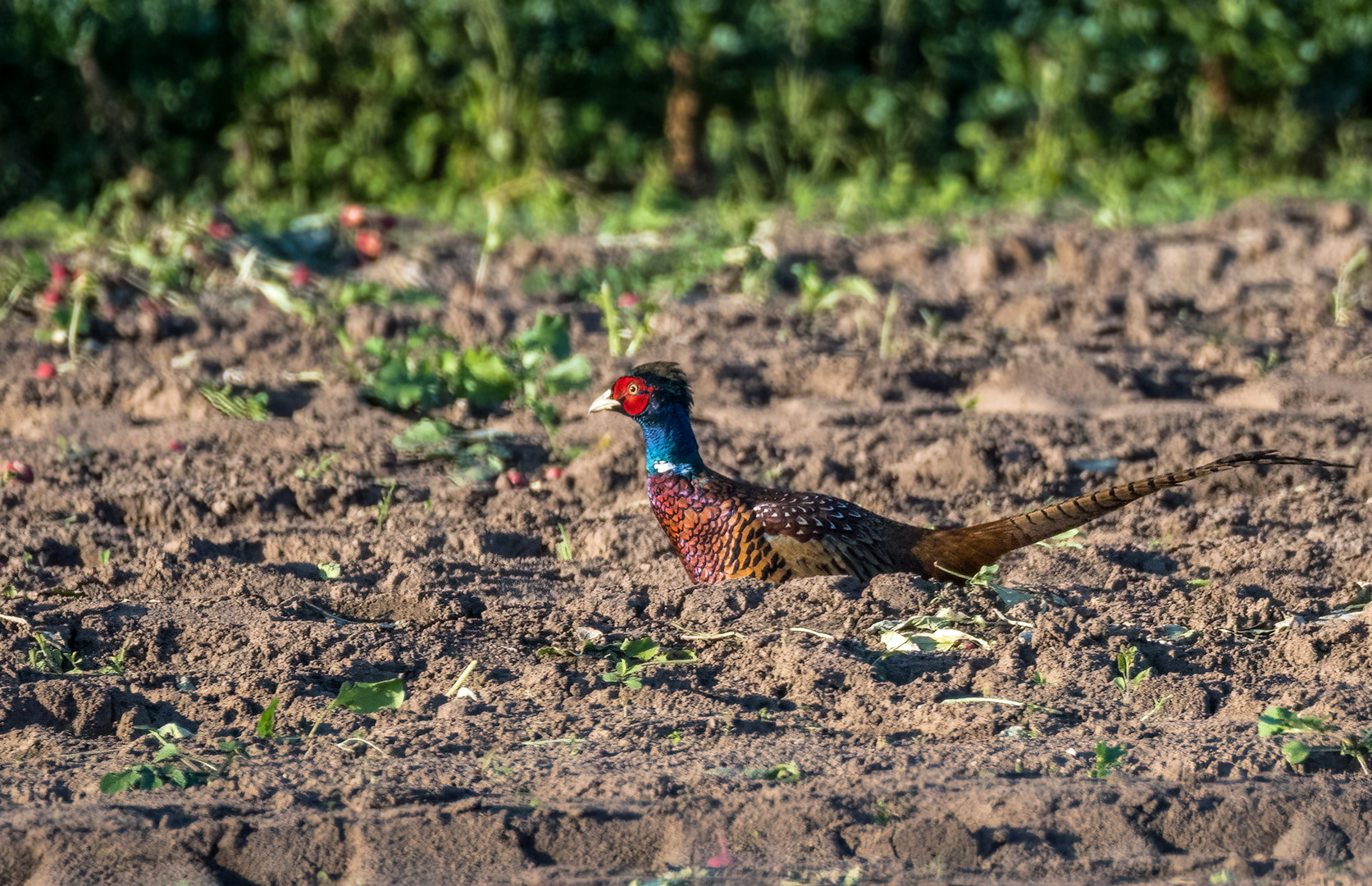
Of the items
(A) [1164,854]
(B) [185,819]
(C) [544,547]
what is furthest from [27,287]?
(A) [1164,854]

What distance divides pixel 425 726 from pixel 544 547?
1397 mm

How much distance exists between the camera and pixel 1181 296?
23.0ft

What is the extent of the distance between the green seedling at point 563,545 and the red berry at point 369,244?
348 centimetres

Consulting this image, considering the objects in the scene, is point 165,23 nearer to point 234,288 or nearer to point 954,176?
point 234,288

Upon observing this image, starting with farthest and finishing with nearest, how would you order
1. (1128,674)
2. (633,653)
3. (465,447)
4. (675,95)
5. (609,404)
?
(675,95)
(465,447)
(609,404)
(633,653)
(1128,674)

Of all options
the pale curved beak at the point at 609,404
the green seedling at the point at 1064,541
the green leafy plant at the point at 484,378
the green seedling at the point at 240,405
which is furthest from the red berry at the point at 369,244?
the green seedling at the point at 1064,541

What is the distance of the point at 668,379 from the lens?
13.3 feet

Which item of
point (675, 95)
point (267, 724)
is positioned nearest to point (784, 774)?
point (267, 724)

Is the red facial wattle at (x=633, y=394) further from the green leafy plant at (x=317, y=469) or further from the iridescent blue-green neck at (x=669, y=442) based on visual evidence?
the green leafy plant at (x=317, y=469)

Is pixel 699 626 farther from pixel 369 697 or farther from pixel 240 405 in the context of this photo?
pixel 240 405

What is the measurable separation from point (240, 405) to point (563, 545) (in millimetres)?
1628

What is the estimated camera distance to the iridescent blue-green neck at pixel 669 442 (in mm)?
3973

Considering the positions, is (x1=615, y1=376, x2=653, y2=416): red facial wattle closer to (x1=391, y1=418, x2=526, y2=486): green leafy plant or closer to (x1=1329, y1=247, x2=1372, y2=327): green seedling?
(x1=391, y1=418, x2=526, y2=486): green leafy plant

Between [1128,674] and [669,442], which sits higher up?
[669,442]
